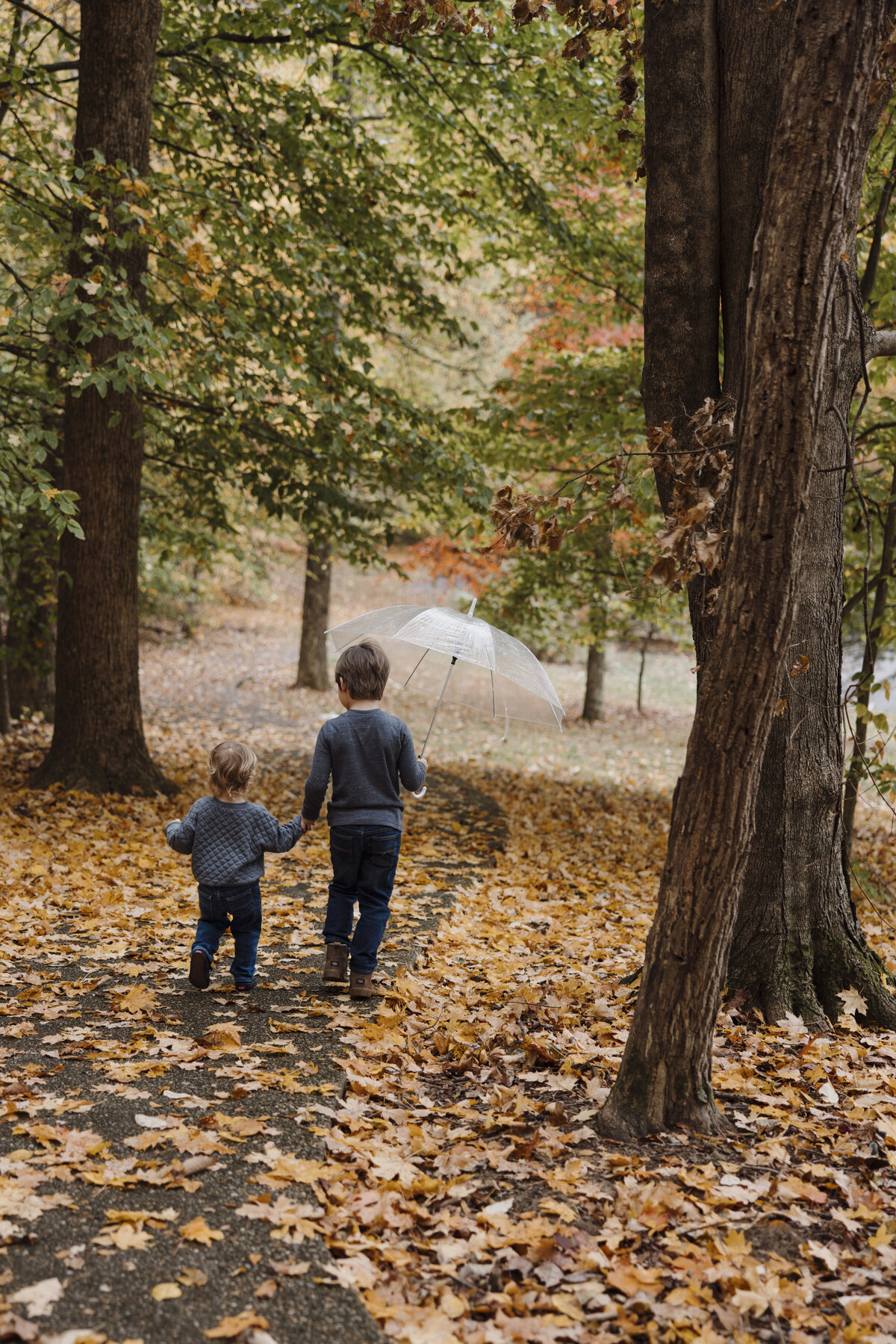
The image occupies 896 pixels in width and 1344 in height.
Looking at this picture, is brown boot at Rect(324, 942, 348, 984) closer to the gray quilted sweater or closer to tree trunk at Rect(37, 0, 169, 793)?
the gray quilted sweater

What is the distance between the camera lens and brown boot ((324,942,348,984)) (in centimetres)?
471

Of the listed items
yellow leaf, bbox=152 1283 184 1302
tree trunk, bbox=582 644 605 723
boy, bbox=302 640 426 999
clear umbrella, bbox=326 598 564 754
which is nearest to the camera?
yellow leaf, bbox=152 1283 184 1302

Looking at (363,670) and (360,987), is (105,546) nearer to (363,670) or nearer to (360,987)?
(363,670)

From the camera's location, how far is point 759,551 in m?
2.98

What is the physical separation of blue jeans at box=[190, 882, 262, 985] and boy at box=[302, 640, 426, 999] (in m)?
0.43

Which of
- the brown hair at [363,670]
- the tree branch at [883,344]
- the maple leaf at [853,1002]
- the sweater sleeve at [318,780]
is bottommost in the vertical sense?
the maple leaf at [853,1002]

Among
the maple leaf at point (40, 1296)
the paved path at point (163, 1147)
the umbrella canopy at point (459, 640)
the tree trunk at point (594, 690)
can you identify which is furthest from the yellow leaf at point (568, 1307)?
the tree trunk at point (594, 690)

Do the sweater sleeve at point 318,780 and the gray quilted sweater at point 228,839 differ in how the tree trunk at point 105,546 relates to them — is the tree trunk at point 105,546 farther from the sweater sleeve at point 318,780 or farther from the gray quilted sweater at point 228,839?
the sweater sleeve at point 318,780

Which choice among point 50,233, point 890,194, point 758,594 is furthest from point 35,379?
point 758,594

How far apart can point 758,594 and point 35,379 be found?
23.1ft

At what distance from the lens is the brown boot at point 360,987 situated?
462 centimetres

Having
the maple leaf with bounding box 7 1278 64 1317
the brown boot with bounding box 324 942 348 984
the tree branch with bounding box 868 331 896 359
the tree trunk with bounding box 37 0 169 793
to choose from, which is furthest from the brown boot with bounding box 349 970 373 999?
the tree trunk with bounding box 37 0 169 793

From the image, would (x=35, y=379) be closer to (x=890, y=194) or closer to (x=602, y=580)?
(x=890, y=194)

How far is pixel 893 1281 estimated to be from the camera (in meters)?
2.64
